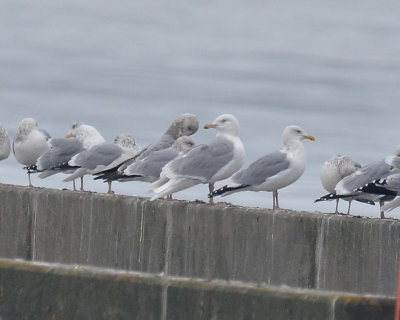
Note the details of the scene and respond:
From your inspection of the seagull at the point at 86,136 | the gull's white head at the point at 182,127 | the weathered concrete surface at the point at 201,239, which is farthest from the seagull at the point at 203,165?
the seagull at the point at 86,136

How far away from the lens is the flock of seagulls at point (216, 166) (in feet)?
36.0

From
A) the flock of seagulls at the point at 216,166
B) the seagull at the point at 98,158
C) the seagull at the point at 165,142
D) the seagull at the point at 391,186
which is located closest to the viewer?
the seagull at the point at 391,186

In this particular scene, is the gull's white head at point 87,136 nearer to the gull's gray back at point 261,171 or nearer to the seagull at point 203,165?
the seagull at point 203,165

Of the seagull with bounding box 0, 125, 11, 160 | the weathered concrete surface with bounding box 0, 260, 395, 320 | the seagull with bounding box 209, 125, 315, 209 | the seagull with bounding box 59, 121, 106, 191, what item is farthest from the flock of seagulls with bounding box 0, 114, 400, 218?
the weathered concrete surface with bounding box 0, 260, 395, 320

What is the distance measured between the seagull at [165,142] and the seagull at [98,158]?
17 centimetres

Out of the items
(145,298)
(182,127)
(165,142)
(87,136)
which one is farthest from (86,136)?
(145,298)

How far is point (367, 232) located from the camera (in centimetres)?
901

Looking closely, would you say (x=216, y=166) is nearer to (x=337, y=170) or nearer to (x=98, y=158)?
(x=337, y=170)

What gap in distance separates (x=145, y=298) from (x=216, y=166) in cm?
293

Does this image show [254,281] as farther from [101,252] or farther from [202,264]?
[101,252]

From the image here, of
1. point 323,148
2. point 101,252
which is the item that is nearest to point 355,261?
point 101,252

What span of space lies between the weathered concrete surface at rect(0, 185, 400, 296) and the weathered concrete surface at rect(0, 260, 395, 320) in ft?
3.19

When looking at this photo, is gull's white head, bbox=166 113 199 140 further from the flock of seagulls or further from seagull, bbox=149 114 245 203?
seagull, bbox=149 114 245 203

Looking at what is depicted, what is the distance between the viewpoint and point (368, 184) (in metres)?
10.9
